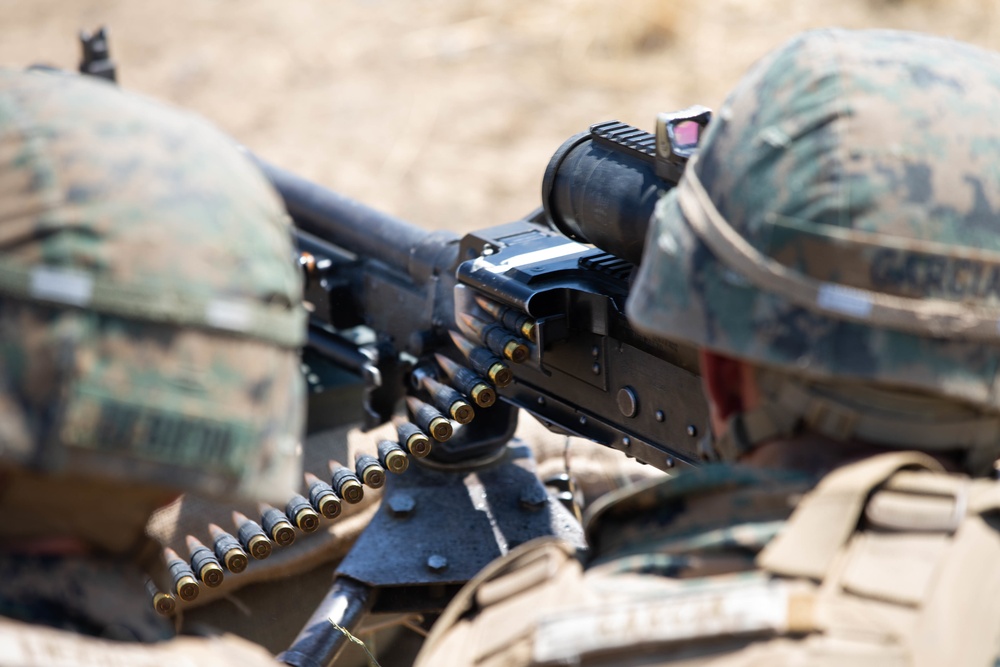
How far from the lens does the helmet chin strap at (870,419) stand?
2023 millimetres

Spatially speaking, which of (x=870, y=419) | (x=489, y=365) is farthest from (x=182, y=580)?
(x=870, y=419)

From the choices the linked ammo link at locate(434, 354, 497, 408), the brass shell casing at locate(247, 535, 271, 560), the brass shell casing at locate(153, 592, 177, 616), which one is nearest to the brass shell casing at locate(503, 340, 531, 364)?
the linked ammo link at locate(434, 354, 497, 408)

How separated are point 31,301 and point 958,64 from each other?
1418 millimetres

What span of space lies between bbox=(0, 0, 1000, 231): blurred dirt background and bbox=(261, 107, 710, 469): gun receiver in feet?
15.2

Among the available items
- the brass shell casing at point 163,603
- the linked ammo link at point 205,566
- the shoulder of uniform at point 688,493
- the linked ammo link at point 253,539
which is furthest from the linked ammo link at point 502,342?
the shoulder of uniform at point 688,493

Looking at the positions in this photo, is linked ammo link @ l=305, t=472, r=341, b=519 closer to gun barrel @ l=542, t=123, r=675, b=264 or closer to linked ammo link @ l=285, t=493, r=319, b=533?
linked ammo link @ l=285, t=493, r=319, b=533

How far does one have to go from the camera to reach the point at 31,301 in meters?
1.73

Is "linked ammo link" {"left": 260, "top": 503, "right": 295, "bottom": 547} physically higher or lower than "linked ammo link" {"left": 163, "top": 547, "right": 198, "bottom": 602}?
higher

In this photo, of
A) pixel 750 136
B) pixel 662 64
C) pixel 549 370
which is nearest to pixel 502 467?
pixel 549 370

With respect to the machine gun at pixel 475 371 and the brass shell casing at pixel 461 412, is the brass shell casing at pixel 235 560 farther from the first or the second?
the brass shell casing at pixel 461 412

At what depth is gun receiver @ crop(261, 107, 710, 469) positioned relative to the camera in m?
3.09

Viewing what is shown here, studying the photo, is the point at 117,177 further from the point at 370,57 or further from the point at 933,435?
the point at 370,57

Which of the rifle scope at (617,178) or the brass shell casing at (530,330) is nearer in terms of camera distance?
the rifle scope at (617,178)

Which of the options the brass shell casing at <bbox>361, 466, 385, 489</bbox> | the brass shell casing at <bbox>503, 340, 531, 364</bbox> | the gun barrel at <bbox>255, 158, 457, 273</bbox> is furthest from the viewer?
the gun barrel at <bbox>255, 158, 457, 273</bbox>
